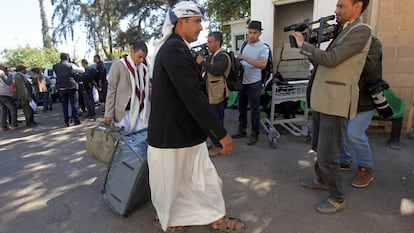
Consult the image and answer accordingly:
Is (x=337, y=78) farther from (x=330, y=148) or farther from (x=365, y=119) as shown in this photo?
(x=365, y=119)

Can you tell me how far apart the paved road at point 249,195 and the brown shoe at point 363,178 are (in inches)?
2.9

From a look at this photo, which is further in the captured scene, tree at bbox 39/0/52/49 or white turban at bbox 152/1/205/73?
tree at bbox 39/0/52/49

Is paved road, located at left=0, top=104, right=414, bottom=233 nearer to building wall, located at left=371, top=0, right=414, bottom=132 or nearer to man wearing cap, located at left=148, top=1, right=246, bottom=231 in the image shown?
man wearing cap, located at left=148, top=1, right=246, bottom=231

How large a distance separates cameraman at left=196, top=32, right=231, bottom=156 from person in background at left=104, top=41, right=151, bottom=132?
0.89 metres

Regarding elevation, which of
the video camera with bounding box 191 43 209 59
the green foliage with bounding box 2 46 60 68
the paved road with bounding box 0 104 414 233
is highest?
the green foliage with bounding box 2 46 60 68

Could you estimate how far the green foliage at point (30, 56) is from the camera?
21.7 m

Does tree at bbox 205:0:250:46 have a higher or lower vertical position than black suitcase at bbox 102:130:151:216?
higher

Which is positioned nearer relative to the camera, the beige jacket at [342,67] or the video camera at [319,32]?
the beige jacket at [342,67]

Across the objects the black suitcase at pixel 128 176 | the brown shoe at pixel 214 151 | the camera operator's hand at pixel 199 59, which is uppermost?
the camera operator's hand at pixel 199 59

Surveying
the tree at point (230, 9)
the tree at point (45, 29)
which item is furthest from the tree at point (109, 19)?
the tree at point (230, 9)

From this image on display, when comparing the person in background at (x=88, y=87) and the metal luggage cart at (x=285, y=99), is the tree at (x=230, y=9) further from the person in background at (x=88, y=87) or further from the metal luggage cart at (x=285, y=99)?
the metal luggage cart at (x=285, y=99)

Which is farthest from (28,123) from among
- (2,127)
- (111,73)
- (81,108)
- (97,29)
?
(97,29)

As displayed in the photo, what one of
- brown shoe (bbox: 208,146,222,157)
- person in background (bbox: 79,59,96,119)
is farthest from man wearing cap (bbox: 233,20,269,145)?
person in background (bbox: 79,59,96,119)

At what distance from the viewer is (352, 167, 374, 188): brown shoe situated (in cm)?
294
